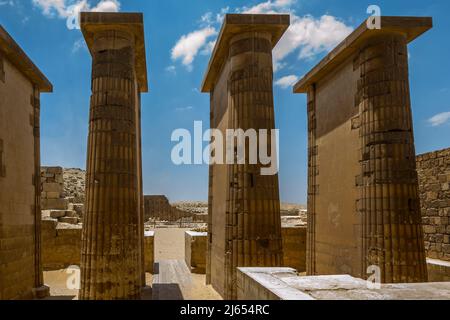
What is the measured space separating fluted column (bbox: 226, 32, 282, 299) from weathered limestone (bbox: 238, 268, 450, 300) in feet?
9.73

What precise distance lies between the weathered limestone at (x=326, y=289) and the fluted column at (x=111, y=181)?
10.3 feet

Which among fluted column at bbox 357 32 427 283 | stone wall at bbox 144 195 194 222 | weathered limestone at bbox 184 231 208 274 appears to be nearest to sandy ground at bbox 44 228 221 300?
weathered limestone at bbox 184 231 208 274

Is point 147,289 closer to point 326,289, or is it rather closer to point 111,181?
point 111,181

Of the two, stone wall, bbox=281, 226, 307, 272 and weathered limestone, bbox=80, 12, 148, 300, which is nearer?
weathered limestone, bbox=80, 12, 148, 300

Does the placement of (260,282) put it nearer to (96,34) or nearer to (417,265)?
(417,265)

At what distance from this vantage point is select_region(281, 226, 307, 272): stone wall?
1348 centimetres

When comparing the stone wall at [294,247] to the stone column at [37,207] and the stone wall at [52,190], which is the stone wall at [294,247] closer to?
the stone column at [37,207]

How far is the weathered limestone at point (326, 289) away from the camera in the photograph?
400cm

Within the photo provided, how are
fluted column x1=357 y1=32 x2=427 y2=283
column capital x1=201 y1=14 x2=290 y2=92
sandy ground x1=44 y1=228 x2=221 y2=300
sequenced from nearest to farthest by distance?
fluted column x1=357 y1=32 x2=427 y2=283 < column capital x1=201 y1=14 x2=290 y2=92 < sandy ground x1=44 y1=228 x2=221 y2=300

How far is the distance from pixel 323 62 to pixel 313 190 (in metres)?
3.25

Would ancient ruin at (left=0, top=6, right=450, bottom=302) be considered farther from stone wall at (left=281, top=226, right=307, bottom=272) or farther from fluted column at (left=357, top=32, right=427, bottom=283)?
stone wall at (left=281, top=226, right=307, bottom=272)

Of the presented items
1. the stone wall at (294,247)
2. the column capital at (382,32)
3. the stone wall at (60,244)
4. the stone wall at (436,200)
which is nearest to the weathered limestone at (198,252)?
the stone wall at (294,247)

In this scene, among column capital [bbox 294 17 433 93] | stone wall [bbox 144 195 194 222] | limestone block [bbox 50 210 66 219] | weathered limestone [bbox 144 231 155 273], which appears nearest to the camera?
column capital [bbox 294 17 433 93]
